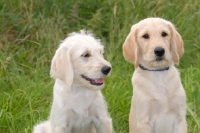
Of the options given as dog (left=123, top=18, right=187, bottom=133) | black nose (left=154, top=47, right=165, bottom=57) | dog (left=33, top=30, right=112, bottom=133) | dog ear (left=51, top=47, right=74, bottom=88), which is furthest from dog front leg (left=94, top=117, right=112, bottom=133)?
black nose (left=154, top=47, right=165, bottom=57)

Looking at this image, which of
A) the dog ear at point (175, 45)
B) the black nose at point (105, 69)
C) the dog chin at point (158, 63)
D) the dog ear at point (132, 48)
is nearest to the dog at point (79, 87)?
the black nose at point (105, 69)

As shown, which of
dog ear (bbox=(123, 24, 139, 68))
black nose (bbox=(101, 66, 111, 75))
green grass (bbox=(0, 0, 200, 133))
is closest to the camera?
black nose (bbox=(101, 66, 111, 75))

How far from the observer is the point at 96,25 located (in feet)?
26.9

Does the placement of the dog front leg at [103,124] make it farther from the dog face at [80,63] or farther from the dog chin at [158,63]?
the dog chin at [158,63]

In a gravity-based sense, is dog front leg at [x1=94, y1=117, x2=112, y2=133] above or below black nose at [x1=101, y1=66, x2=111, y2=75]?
below

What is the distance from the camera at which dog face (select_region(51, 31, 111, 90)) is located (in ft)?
17.6

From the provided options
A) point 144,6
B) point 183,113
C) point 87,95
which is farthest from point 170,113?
point 144,6

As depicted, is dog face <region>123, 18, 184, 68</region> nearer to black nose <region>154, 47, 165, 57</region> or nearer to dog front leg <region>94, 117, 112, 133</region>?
black nose <region>154, 47, 165, 57</region>

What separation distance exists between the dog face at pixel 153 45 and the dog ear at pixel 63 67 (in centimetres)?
54

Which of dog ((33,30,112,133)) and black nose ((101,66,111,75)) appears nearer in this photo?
black nose ((101,66,111,75))

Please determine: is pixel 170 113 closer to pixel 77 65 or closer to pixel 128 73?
pixel 77 65

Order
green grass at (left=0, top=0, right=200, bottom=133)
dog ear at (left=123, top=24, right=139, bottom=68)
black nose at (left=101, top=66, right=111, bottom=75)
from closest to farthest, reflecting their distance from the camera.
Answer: black nose at (left=101, top=66, right=111, bottom=75) → dog ear at (left=123, top=24, right=139, bottom=68) → green grass at (left=0, top=0, right=200, bottom=133)

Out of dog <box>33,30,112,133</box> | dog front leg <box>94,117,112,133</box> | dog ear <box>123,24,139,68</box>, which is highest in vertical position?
dog ear <box>123,24,139,68</box>

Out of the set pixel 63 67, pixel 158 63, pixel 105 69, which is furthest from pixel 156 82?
pixel 63 67
